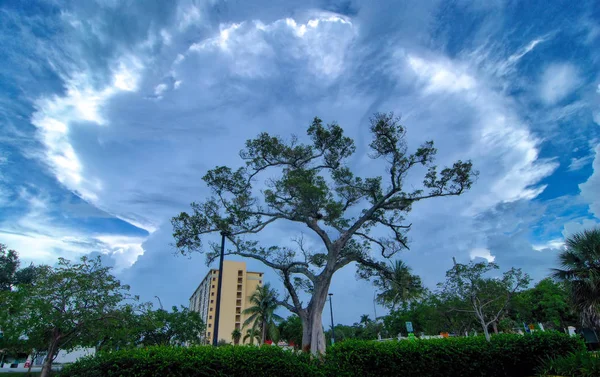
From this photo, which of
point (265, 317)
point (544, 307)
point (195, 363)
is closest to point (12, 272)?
point (265, 317)

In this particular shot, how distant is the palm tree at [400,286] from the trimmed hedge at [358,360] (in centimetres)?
521

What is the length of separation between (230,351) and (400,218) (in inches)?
492

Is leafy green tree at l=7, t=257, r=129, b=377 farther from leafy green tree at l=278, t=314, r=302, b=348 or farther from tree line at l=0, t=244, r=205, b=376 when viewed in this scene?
leafy green tree at l=278, t=314, r=302, b=348

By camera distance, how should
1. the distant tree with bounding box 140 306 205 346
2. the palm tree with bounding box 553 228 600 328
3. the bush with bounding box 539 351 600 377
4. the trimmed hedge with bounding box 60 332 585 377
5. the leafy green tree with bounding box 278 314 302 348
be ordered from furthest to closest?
1. the leafy green tree with bounding box 278 314 302 348
2. the distant tree with bounding box 140 306 205 346
3. the palm tree with bounding box 553 228 600 328
4. the bush with bounding box 539 351 600 377
5. the trimmed hedge with bounding box 60 332 585 377

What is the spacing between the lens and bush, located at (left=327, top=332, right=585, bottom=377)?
951cm

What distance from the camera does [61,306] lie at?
15.6 metres

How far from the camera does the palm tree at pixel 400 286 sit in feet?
56.4

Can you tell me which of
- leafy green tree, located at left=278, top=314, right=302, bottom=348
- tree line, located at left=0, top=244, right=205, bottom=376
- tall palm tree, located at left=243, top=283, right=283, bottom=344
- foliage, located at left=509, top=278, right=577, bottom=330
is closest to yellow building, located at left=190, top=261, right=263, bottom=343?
leafy green tree, located at left=278, top=314, right=302, bottom=348

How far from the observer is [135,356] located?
25.3 ft

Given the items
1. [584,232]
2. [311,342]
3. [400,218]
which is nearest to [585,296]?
[584,232]

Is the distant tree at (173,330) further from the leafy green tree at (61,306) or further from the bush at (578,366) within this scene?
the bush at (578,366)

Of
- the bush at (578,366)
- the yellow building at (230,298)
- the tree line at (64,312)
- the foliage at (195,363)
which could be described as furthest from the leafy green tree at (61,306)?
the yellow building at (230,298)

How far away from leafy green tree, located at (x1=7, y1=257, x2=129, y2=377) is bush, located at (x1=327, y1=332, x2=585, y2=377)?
12935 millimetres

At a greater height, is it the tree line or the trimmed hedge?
the tree line
